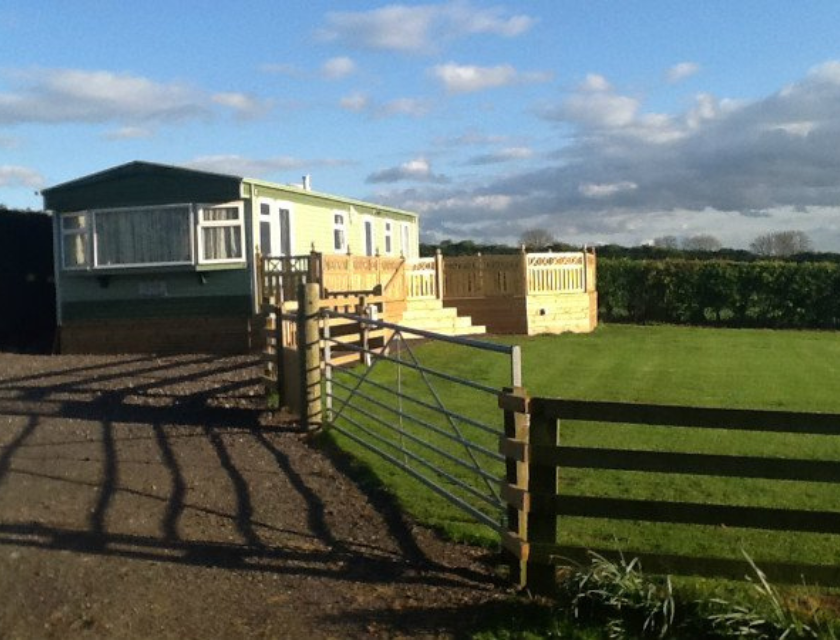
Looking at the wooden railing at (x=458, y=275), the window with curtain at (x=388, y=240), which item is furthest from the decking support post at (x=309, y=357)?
the window with curtain at (x=388, y=240)

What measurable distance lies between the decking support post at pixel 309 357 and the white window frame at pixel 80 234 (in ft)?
34.6

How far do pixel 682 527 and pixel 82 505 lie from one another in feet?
14.5

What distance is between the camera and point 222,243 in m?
19.6

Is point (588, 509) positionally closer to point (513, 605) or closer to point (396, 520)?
point (513, 605)

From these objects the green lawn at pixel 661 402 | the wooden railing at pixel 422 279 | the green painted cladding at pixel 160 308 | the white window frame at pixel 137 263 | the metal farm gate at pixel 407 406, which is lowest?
the green lawn at pixel 661 402

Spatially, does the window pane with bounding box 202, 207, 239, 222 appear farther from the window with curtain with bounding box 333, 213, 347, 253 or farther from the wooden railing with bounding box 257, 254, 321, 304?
the window with curtain with bounding box 333, 213, 347, 253

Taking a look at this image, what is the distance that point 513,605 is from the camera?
5465 millimetres

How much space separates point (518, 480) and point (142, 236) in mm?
15313

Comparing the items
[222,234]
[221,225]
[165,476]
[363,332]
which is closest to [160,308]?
[222,234]

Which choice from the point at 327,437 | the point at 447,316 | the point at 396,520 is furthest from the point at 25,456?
the point at 447,316

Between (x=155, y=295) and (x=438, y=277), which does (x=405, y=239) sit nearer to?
(x=438, y=277)

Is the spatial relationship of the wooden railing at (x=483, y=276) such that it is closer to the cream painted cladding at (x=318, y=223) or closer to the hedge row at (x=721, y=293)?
the cream painted cladding at (x=318, y=223)

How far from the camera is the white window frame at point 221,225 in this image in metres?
19.4

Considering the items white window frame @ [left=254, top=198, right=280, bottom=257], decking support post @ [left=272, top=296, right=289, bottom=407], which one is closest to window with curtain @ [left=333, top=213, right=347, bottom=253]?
white window frame @ [left=254, top=198, right=280, bottom=257]
